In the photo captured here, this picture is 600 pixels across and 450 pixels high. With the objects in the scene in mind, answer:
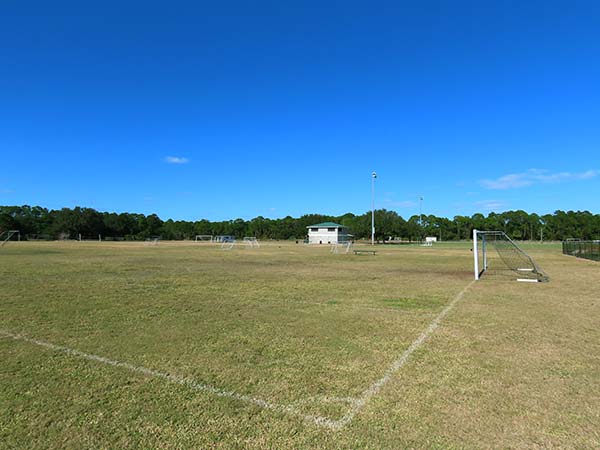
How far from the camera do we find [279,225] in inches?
5133

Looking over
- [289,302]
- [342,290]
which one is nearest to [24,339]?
[289,302]

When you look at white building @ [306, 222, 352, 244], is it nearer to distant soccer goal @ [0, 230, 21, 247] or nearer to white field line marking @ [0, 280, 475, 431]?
distant soccer goal @ [0, 230, 21, 247]

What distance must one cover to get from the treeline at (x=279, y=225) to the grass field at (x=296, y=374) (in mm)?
95574

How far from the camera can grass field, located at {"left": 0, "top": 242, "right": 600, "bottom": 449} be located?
3.38 m

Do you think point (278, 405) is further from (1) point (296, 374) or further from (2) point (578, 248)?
(2) point (578, 248)

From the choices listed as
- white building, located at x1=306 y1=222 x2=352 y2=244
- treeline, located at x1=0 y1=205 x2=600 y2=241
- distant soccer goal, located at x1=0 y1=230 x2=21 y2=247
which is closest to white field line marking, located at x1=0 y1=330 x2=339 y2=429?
distant soccer goal, located at x1=0 y1=230 x2=21 y2=247

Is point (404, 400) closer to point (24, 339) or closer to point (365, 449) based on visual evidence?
point (365, 449)

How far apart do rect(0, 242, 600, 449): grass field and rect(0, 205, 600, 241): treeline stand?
9557 cm

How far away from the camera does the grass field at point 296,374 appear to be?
11.1 ft

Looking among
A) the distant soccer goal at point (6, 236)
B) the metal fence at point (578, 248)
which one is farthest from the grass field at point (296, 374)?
the distant soccer goal at point (6, 236)

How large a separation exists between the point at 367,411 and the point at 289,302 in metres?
6.32

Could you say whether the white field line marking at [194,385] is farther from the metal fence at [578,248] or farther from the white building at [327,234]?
the white building at [327,234]

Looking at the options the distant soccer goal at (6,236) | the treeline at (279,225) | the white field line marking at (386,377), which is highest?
the treeline at (279,225)

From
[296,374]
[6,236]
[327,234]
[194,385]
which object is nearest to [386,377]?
[296,374]
